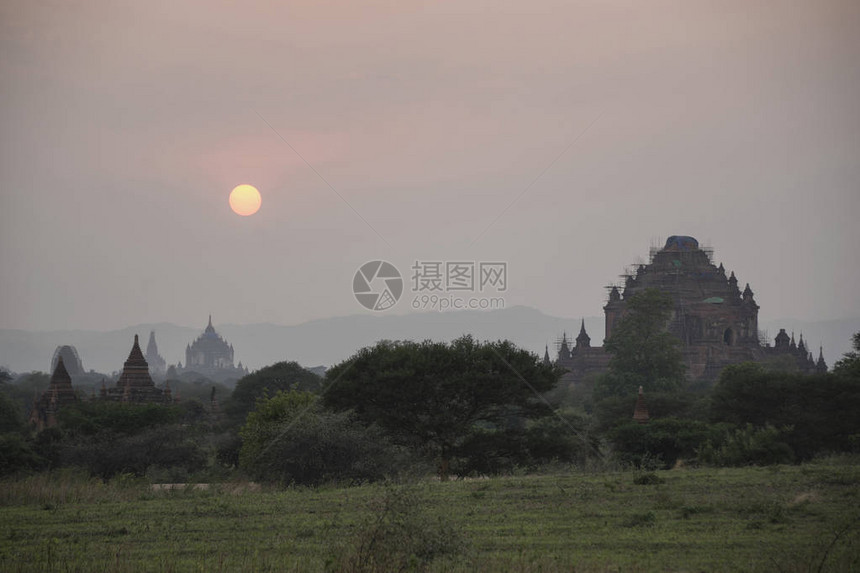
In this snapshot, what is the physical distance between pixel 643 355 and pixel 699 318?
25.1m

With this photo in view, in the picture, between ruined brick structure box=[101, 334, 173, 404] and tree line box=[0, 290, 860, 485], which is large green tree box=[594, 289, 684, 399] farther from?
ruined brick structure box=[101, 334, 173, 404]

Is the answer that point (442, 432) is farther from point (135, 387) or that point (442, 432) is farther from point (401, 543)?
point (135, 387)

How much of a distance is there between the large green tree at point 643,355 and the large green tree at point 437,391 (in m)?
32.5

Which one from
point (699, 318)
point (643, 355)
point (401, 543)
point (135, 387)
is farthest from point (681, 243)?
point (401, 543)

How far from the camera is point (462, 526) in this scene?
15414 mm

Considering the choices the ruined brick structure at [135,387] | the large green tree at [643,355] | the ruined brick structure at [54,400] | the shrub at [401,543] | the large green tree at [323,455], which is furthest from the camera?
the large green tree at [643,355]

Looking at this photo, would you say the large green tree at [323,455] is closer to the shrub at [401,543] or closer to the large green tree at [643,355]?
the shrub at [401,543]

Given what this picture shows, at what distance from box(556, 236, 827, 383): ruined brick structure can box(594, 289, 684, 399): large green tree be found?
16.0 meters

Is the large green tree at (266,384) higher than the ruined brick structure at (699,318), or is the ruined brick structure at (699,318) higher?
the ruined brick structure at (699,318)

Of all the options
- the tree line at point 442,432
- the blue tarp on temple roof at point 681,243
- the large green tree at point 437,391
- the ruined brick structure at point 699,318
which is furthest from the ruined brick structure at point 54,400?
the blue tarp on temple roof at point 681,243

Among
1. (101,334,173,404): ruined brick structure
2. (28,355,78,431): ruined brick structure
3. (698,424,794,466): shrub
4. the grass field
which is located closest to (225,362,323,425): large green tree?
(101,334,173,404): ruined brick structure

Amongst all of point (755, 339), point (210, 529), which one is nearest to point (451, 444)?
point (210, 529)

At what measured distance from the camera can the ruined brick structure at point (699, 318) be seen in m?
88.0

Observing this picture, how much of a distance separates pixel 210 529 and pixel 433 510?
4.46m
